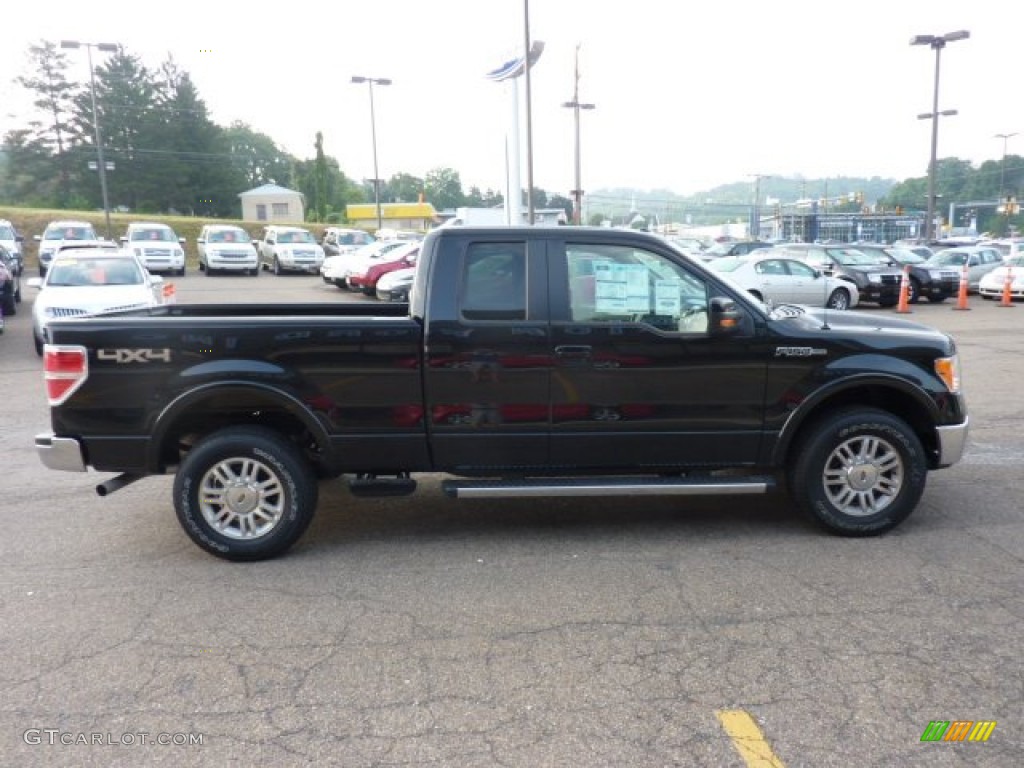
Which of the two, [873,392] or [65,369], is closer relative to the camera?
[65,369]

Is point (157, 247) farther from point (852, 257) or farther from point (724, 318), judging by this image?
point (724, 318)

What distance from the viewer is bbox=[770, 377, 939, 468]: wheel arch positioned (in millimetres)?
4984

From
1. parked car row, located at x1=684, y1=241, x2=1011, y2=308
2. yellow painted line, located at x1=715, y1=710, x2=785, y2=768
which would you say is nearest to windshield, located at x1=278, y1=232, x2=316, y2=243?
parked car row, located at x1=684, y1=241, x2=1011, y2=308

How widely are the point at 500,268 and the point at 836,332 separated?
2.11m

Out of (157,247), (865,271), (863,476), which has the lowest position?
(863,476)

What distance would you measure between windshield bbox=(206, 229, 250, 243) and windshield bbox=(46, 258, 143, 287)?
57.1 feet

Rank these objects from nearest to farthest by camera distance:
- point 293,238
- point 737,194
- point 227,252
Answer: point 227,252, point 293,238, point 737,194

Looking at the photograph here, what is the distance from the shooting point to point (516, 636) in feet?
12.6

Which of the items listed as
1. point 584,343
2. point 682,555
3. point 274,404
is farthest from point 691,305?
point 274,404

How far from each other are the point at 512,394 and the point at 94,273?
1089cm

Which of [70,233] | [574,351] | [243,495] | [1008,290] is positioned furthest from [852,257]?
[70,233]

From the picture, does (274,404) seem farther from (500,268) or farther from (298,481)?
(500,268)

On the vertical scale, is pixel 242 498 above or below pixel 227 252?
below

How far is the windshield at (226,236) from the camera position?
30.2 meters
